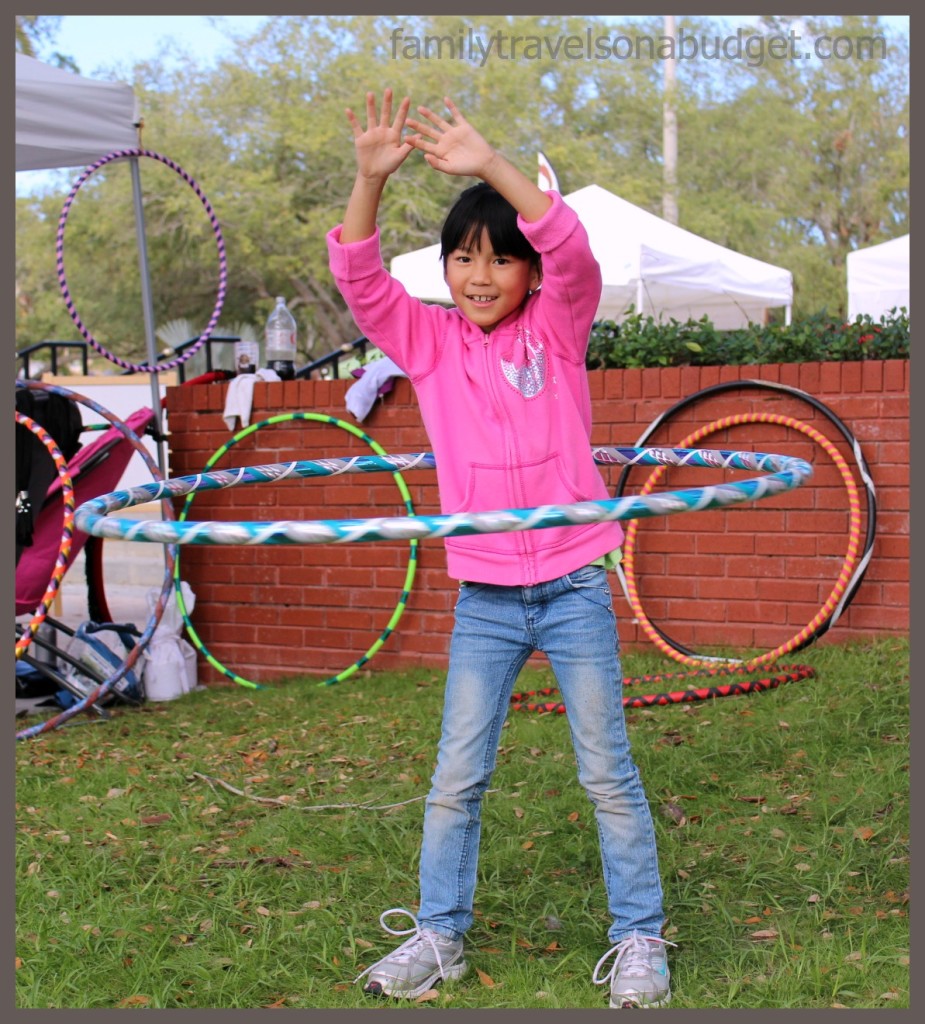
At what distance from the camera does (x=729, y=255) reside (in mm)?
12250

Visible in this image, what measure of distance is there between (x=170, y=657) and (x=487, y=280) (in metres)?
4.09

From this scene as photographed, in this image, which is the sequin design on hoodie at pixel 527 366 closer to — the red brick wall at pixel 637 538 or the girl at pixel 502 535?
the girl at pixel 502 535

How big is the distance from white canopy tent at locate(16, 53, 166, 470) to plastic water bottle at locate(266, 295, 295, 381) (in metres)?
0.62

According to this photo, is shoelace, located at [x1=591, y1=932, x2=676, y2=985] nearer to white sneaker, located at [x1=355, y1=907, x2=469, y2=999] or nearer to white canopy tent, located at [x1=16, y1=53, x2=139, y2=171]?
white sneaker, located at [x1=355, y1=907, x2=469, y2=999]

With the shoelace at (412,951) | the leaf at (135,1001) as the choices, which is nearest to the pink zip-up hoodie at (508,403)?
the shoelace at (412,951)

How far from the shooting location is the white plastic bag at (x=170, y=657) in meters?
6.29

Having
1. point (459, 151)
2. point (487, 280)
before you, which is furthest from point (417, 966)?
point (459, 151)

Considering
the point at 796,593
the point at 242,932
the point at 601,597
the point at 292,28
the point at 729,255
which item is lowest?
the point at 242,932

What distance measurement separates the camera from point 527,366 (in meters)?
2.79

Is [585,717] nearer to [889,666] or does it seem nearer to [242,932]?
[242,932]

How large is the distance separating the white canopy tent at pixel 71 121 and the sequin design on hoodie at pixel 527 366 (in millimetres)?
4002

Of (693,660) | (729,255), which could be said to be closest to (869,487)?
(693,660)

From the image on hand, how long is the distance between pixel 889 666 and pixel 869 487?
0.77 m

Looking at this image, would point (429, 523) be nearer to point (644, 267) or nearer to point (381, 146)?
point (381, 146)
